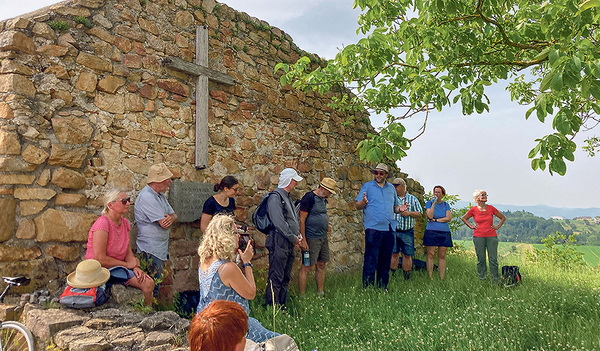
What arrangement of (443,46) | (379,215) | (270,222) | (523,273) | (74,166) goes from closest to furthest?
(74,166) < (443,46) < (270,222) < (379,215) < (523,273)

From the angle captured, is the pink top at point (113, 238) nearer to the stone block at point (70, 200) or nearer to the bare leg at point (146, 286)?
the bare leg at point (146, 286)

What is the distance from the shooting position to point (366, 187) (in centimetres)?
619

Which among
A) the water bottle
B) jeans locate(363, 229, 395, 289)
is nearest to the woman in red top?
jeans locate(363, 229, 395, 289)

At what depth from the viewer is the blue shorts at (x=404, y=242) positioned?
6.86m

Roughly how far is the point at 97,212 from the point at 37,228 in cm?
55

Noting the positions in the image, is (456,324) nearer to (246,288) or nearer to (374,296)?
(374,296)

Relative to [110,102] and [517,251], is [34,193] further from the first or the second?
[517,251]

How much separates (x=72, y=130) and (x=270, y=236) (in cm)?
238

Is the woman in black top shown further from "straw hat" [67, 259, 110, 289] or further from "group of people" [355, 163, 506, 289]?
"group of people" [355, 163, 506, 289]

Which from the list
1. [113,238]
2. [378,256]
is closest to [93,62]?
[113,238]

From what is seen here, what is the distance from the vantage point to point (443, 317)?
13.8ft

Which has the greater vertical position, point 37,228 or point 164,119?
point 164,119

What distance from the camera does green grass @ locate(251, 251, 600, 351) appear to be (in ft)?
11.8

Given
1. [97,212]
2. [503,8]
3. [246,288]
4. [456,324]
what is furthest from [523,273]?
[97,212]
